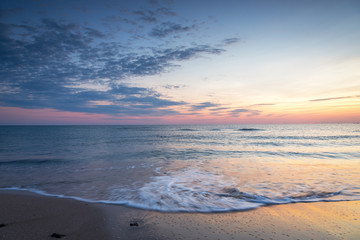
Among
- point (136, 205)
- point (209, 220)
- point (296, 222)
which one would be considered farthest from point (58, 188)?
point (296, 222)

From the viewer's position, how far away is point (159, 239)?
159 inches

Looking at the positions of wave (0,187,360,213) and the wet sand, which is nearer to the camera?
the wet sand

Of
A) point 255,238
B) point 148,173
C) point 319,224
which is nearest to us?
point 255,238

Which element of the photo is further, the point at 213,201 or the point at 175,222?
the point at 213,201

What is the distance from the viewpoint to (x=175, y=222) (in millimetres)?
4898

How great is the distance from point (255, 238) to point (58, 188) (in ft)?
27.5

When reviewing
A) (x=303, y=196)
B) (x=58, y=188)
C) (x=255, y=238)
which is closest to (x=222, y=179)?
(x=303, y=196)

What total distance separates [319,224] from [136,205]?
522 centimetres

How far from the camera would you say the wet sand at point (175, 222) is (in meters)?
4.23

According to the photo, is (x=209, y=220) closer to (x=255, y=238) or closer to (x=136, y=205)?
(x=255, y=238)

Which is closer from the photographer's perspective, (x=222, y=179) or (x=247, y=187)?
(x=247, y=187)

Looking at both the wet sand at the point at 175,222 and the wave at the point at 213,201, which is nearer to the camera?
the wet sand at the point at 175,222

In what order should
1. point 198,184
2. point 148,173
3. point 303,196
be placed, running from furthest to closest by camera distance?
point 148,173 → point 198,184 → point 303,196

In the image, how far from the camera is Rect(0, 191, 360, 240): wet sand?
4227 millimetres
